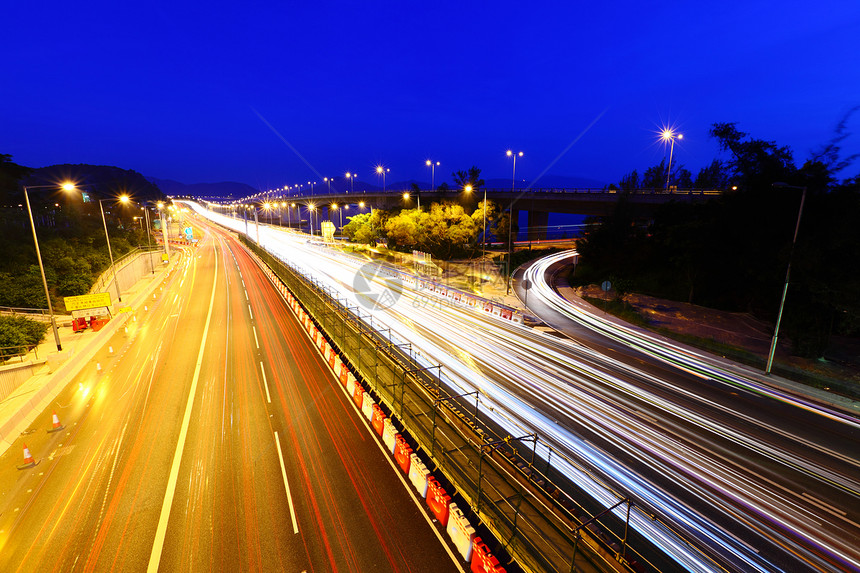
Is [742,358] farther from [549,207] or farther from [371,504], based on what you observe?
[549,207]

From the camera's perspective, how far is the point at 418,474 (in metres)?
10.4

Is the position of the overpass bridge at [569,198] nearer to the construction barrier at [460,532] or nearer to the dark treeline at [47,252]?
the dark treeline at [47,252]

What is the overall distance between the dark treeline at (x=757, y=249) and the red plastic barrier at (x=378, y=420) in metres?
22.0

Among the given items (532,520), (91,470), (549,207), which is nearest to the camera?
(532,520)

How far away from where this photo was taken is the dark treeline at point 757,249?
Answer: 1803 cm

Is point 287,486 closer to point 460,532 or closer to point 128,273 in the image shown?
point 460,532

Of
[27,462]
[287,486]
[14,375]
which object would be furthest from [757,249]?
[14,375]

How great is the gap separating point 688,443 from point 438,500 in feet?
30.7

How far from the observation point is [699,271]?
103 ft

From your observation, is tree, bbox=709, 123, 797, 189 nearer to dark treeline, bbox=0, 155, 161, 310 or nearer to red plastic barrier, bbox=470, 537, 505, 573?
red plastic barrier, bbox=470, 537, 505, 573

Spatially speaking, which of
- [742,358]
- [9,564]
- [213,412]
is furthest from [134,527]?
[742,358]

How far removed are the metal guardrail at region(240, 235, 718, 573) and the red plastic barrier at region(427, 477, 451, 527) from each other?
1.32ft

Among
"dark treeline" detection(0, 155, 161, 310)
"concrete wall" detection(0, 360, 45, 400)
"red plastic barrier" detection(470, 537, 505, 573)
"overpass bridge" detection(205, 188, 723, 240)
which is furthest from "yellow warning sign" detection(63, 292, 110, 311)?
"overpass bridge" detection(205, 188, 723, 240)

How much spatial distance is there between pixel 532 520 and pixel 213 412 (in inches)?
503
